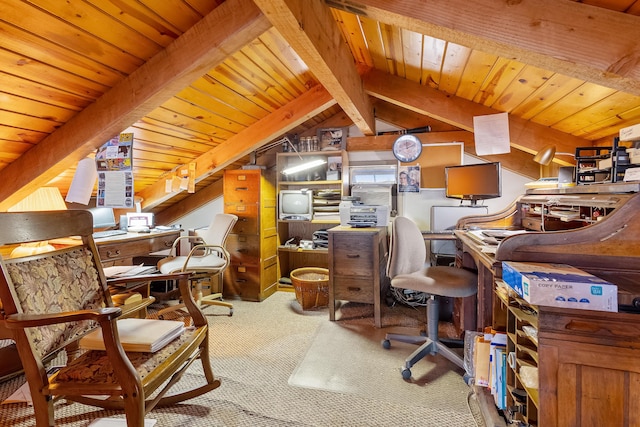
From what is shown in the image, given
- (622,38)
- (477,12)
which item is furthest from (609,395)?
(477,12)

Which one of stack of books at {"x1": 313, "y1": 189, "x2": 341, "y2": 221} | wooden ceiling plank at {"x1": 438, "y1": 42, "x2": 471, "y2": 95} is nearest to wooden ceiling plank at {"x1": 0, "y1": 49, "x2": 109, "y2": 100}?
wooden ceiling plank at {"x1": 438, "y1": 42, "x2": 471, "y2": 95}

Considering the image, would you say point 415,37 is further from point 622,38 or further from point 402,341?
point 402,341

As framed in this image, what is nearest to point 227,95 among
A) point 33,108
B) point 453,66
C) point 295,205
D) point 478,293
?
point 33,108

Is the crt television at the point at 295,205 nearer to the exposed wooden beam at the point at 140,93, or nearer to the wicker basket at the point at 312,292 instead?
the wicker basket at the point at 312,292

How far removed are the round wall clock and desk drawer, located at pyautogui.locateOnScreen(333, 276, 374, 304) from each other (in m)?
1.49

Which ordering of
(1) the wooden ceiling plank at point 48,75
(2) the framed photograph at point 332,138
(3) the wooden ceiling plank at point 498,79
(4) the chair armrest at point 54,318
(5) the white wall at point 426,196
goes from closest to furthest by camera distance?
1. (4) the chair armrest at point 54,318
2. (1) the wooden ceiling plank at point 48,75
3. (3) the wooden ceiling plank at point 498,79
4. (5) the white wall at point 426,196
5. (2) the framed photograph at point 332,138

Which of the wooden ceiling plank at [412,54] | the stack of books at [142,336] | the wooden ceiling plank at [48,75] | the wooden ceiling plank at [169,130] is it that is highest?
the wooden ceiling plank at [412,54]

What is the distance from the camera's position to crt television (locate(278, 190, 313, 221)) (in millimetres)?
3454

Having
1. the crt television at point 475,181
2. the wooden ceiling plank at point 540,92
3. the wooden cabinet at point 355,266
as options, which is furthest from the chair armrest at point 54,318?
the crt television at point 475,181

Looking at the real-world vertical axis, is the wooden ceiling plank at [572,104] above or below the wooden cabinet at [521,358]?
above

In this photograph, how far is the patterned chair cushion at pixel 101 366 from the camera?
116 centimetres

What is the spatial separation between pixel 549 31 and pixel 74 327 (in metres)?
2.28

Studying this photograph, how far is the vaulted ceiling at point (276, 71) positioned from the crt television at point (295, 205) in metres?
0.68

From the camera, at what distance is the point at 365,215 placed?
2.90m
